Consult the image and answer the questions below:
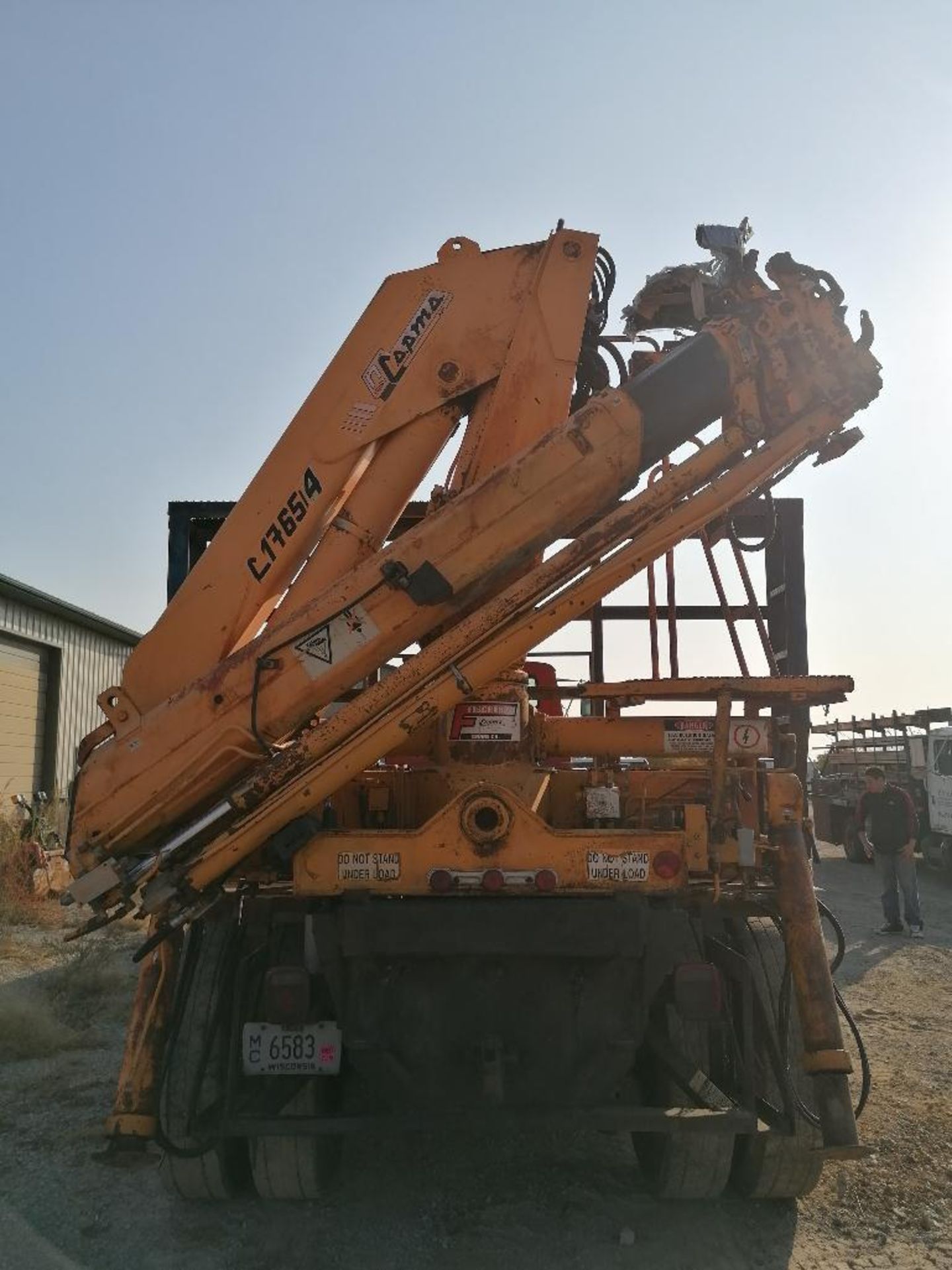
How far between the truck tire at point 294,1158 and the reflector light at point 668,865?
1586mm

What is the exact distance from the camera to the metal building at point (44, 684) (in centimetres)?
1547

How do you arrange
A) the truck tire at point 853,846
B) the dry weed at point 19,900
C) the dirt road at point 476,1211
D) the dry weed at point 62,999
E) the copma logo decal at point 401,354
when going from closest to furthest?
1. the dirt road at point 476,1211
2. the copma logo decal at point 401,354
3. the dry weed at point 62,999
4. the dry weed at point 19,900
5. the truck tire at point 853,846

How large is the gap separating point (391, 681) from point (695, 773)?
5.09ft

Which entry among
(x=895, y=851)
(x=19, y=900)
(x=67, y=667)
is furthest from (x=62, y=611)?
(x=895, y=851)

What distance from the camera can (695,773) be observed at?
4.53 metres

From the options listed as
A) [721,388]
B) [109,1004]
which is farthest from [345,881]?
[109,1004]

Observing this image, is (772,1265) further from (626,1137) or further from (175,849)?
(175,849)

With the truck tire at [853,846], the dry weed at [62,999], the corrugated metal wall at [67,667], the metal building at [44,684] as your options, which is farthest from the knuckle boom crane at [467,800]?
the truck tire at [853,846]

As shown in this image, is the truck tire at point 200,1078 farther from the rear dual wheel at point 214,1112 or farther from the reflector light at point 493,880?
the reflector light at point 493,880

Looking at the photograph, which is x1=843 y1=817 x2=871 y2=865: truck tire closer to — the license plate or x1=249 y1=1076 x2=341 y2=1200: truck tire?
x1=249 y1=1076 x2=341 y2=1200: truck tire

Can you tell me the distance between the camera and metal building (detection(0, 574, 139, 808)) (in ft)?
50.8

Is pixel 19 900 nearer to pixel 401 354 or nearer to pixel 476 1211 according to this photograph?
pixel 476 1211

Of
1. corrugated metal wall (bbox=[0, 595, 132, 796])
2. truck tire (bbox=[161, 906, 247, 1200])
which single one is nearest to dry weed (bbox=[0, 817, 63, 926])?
corrugated metal wall (bbox=[0, 595, 132, 796])

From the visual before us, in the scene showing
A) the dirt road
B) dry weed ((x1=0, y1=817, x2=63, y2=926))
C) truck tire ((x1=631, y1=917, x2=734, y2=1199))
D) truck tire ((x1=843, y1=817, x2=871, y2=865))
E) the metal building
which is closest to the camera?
the dirt road
